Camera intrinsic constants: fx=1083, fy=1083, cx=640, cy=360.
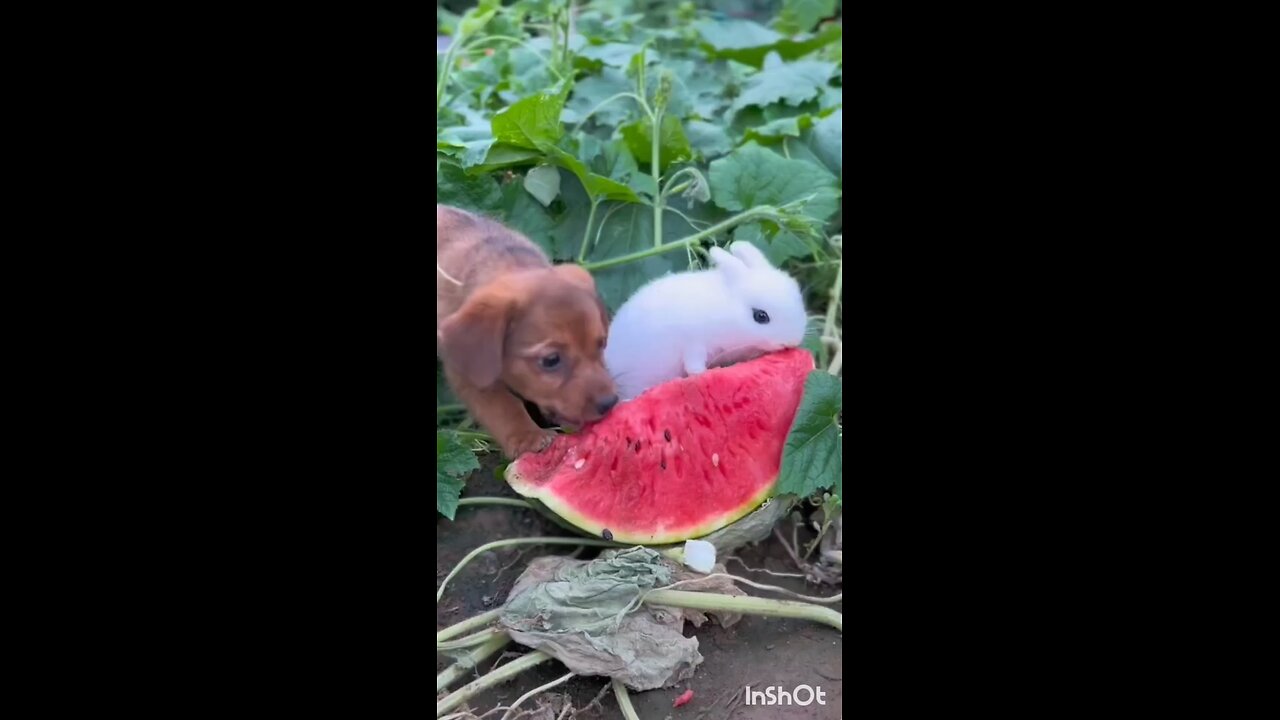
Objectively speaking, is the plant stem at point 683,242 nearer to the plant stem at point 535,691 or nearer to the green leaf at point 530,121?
the green leaf at point 530,121

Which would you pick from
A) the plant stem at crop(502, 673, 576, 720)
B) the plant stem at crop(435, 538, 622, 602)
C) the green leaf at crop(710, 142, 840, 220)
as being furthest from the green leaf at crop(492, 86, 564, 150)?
the plant stem at crop(502, 673, 576, 720)

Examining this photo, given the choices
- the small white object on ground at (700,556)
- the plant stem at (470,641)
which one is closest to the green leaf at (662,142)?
the small white object on ground at (700,556)

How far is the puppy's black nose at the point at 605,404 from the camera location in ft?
7.21

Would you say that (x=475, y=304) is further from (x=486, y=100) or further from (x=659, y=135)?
(x=486, y=100)

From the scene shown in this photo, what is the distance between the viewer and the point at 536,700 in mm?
1894

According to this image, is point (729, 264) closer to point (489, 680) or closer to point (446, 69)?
point (489, 680)

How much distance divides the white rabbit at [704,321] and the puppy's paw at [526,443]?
19cm

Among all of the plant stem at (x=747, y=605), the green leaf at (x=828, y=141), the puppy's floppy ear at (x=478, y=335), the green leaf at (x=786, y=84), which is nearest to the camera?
the plant stem at (x=747, y=605)

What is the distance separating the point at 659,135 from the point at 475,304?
866 millimetres

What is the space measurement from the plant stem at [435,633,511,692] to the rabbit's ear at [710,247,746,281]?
37.4 inches

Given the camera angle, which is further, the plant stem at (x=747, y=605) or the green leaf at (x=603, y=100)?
the green leaf at (x=603, y=100)

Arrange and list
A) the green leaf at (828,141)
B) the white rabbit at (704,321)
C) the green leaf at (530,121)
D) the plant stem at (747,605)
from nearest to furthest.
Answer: the plant stem at (747,605), the white rabbit at (704,321), the green leaf at (530,121), the green leaf at (828,141)

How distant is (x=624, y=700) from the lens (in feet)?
6.15
